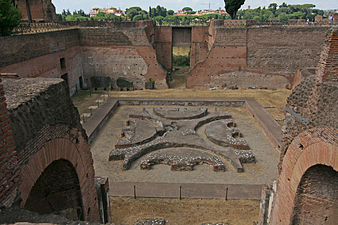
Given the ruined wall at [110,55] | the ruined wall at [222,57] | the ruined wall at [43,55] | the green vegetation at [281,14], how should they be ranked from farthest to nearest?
the green vegetation at [281,14] → the ruined wall at [222,57] → the ruined wall at [110,55] → the ruined wall at [43,55]

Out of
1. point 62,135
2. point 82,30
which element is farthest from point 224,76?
point 62,135

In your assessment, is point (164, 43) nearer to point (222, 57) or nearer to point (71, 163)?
point (222, 57)

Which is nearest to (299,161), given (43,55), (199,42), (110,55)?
(43,55)

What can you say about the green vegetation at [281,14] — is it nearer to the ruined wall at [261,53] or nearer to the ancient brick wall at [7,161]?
the ruined wall at [261,53]

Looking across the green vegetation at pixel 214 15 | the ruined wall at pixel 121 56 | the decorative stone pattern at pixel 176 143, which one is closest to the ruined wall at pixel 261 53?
the ruined wall at pixel 121 56

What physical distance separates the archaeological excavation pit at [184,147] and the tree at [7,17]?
6.84 metres

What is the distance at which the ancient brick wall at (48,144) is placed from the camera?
371 centimetres

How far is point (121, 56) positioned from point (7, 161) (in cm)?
1855

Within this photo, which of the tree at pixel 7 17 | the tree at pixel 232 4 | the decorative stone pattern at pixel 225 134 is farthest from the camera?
the tree at pixel 232 4

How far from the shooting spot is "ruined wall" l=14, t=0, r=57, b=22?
2423 centimetres

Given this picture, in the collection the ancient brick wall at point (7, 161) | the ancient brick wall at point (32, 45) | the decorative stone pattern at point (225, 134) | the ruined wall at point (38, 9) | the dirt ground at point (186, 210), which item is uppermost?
the ruined wall at point (38, 9)

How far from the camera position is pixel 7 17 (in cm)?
1455

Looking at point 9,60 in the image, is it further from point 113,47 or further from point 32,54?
point 113,47

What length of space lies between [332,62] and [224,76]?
53.5ft
